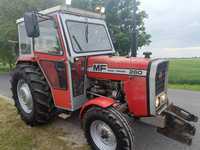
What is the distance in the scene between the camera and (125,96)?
3184 mm

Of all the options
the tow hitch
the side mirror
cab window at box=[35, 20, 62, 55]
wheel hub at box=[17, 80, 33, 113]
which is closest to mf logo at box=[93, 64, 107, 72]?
→ cab window at box=[35, 20, 62, 55]

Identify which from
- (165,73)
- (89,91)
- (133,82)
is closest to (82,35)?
(89,91)

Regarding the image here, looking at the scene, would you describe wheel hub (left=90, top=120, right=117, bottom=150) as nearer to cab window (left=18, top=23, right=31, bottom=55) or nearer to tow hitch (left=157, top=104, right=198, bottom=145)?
tow hitch (left=157, top=104, right=198, bottom=145)

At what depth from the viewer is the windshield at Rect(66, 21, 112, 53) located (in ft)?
11.4

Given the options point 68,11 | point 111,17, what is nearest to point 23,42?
point 68,11

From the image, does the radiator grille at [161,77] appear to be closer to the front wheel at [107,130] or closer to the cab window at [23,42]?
the front wheel at [107,130]

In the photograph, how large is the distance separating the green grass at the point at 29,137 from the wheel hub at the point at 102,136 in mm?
281

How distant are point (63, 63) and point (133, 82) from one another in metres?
1.30

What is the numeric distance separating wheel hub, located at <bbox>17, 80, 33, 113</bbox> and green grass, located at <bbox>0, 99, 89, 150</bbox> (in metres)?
0.37

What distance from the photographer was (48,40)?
3686mm

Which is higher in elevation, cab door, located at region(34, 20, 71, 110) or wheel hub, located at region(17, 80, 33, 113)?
cab door, located at region(34, 20, 71, 110)

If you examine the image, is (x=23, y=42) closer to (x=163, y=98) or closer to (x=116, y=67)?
(x=116, y=67)

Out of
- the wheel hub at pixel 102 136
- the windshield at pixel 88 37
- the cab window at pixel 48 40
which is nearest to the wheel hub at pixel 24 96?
the cab window at pixel 48 40

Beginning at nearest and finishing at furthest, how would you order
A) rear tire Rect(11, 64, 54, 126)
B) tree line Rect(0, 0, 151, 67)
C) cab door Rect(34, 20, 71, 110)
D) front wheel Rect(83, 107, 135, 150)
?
front wheel Rect(83, 107, 135, 150), cab door Rect(34, 20, 71, 110), rear tire Rect(11, 64, 54, 126), tree line Rect(0, 0, 151, 67)
